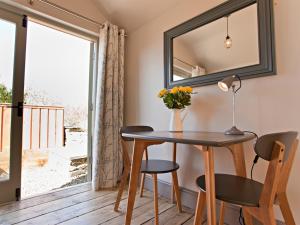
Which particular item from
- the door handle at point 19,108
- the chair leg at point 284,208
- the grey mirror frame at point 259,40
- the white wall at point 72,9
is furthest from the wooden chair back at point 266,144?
the white wall at point 72,9

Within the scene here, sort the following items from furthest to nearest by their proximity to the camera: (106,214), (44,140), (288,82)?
(44,140) → (106,214) → (288,82)

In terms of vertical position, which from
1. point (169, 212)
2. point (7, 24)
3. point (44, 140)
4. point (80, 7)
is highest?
point (80, 7)

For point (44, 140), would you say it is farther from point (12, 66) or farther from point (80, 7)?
point (80, 7)

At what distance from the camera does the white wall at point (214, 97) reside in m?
1.26

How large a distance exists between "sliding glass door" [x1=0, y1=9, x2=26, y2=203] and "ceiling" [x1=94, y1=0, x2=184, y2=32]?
3.35 ft

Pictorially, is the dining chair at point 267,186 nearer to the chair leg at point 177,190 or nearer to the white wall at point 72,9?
the chair leg at point 177,190

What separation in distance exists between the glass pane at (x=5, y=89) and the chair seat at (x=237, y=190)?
188 cm

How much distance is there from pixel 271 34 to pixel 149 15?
145 centimetres

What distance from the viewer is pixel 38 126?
2082 millimetres

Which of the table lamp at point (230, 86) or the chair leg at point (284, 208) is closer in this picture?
the chair leg at point (284, 208)

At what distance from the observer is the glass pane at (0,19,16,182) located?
5.94ft

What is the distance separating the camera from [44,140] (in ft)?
6.95

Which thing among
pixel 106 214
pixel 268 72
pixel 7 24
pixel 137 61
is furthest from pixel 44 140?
pixel 268 72

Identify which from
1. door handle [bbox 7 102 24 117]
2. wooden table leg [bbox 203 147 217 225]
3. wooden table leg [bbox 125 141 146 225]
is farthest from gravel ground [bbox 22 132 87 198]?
wooden table leg [bbox 203 147 217 225]
